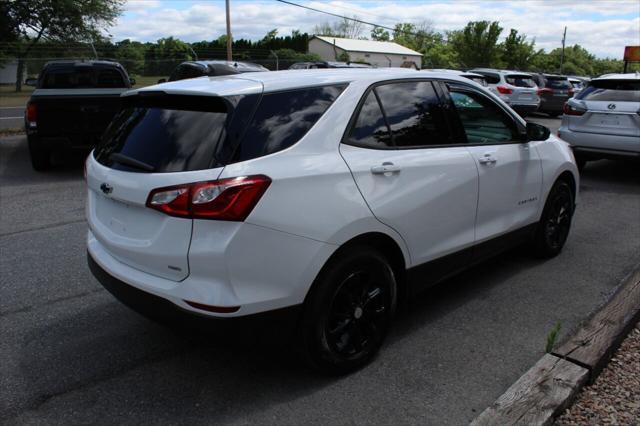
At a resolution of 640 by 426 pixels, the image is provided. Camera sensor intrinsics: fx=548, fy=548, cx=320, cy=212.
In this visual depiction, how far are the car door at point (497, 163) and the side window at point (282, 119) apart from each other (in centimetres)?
129

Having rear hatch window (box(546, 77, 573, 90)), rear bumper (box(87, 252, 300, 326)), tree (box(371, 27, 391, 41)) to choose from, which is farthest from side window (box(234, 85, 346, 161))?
tree (box(371, 27, 391, 41))

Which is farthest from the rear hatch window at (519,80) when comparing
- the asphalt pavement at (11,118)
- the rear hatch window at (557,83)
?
the asphalt pavement at (11,118)

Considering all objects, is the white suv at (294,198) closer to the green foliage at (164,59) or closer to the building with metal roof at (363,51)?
the green foliage at (164,59)

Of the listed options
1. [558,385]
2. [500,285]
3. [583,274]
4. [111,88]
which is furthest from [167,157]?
[111,88]

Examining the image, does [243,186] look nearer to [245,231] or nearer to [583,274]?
[245,231]

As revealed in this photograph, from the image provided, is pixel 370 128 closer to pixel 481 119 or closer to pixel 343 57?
pixel 481 119

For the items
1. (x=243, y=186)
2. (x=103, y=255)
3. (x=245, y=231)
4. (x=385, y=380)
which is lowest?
(x=385, y=380)

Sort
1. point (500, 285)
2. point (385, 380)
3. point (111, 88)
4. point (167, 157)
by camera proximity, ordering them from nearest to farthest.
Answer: point (167, 157)
point (385, 380)
point (500, 285)
point (111, 88)

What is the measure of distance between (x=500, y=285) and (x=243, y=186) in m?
2.84

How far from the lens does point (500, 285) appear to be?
4598 mm

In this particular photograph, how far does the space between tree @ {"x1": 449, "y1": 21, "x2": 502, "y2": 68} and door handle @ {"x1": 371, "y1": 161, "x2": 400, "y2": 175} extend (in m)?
56.8

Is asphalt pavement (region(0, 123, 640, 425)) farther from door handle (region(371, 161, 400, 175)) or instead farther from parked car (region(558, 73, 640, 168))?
parked car (region(558, 73, 640, 168))

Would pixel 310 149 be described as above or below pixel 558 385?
above

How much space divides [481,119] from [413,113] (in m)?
0.89
